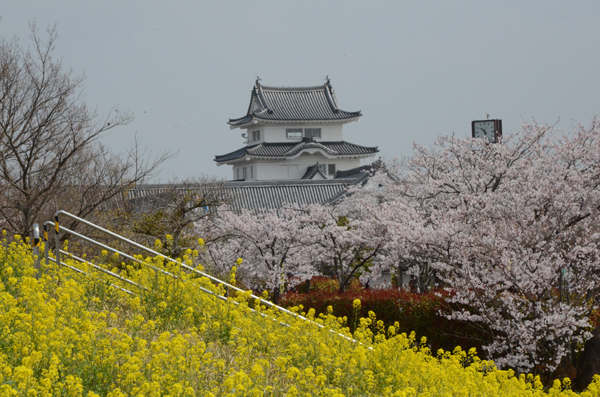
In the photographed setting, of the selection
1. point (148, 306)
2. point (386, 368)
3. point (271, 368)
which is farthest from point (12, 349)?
point (386, 368)

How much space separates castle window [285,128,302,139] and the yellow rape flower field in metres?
41.6

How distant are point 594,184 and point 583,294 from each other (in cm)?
276

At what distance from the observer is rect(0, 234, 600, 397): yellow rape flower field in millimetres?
4086

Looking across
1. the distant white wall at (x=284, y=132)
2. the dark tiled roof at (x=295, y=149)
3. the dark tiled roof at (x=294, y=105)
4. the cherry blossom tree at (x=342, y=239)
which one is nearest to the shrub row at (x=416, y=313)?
the cherry blossom tree at (x=342, y=239)

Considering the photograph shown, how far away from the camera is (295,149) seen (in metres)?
46.7

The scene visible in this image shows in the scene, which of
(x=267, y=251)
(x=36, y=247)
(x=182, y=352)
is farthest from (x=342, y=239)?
(x=182, y=352)

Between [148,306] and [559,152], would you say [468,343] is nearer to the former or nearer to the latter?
[559,152]

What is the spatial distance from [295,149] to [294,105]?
4.71 metres

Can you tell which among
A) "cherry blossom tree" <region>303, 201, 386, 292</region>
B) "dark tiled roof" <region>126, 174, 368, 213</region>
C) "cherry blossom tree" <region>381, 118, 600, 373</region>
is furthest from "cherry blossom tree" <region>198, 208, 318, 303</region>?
"dark tiled roof" <region>126, 174, 368, 213</region>

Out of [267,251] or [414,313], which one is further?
[267,251]

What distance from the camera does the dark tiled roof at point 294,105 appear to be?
158ft

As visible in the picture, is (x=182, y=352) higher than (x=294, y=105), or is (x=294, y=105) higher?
(x=294, y=105)

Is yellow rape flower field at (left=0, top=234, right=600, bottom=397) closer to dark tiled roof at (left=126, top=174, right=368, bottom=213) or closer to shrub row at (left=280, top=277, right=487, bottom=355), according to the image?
shrub row at (left=280, top=277, right=487, bottom=355)

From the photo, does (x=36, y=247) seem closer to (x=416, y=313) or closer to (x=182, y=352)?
(x=182, y=352)
